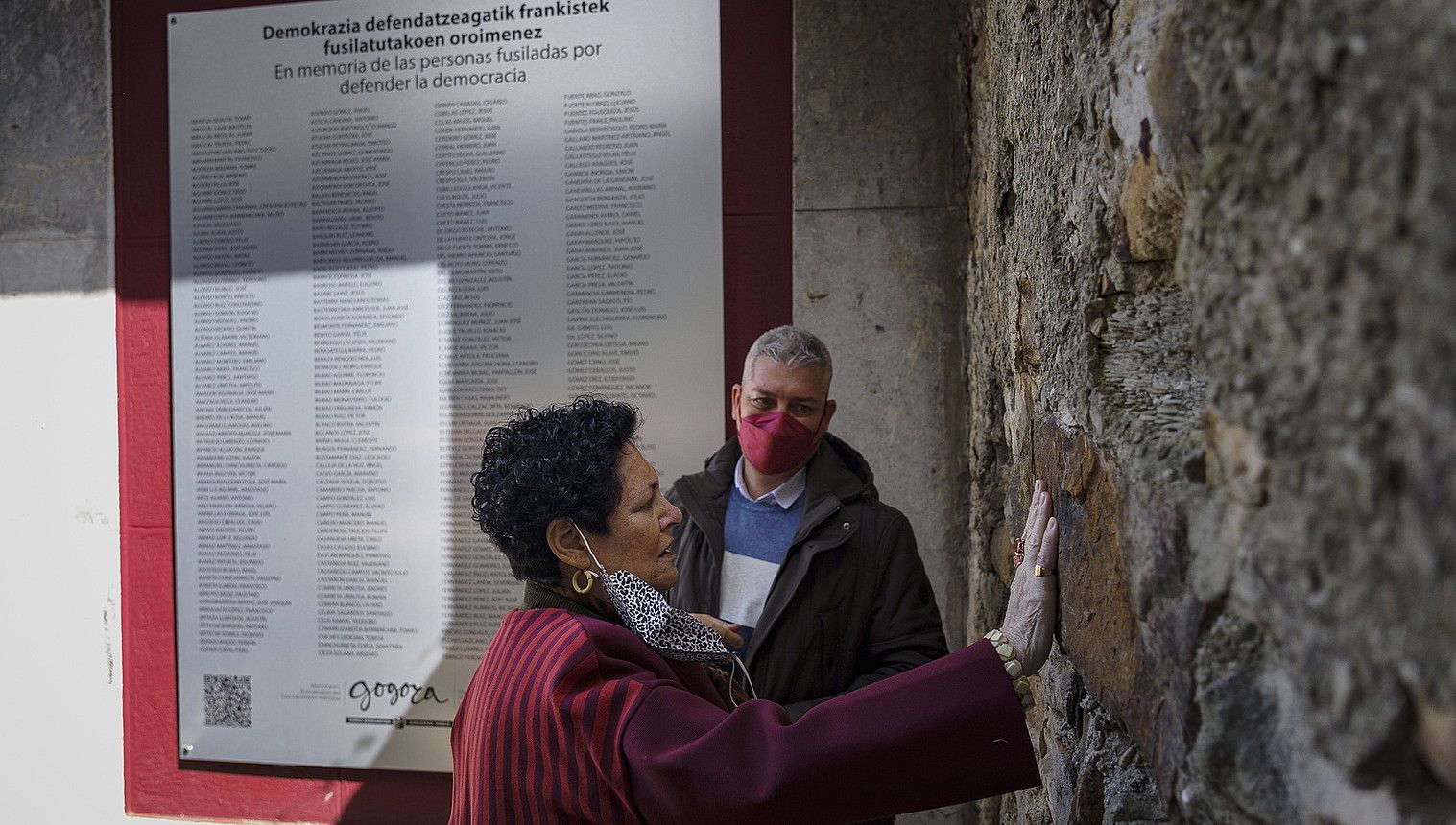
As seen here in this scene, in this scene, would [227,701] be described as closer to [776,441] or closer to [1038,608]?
[776,441]

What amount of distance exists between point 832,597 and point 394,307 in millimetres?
1961

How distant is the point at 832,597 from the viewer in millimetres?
2467

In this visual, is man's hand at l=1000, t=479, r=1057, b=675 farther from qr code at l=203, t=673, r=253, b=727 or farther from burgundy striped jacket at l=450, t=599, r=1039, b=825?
qr code at l=203, t=673, r=253, b=727

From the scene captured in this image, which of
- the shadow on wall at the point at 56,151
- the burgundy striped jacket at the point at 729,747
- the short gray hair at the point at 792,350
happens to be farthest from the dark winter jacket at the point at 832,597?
the shadow on wall at the point at 56,151

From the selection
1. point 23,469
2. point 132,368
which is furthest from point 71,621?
point 132,368

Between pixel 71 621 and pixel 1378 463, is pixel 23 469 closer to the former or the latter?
pixel 71 621

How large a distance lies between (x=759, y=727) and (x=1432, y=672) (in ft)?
3.18

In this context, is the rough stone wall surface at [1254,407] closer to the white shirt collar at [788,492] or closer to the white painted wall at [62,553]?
the white shirt collar at [788,492]

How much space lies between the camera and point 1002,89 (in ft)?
7.63

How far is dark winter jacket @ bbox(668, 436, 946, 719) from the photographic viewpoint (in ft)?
7.99

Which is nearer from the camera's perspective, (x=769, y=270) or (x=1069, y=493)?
(x=1069, y=493)

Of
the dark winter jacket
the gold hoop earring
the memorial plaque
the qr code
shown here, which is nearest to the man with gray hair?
the dark winter jacket

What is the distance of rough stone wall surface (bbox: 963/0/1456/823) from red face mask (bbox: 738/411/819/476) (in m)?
Result: 0.93

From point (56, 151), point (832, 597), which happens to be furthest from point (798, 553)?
point (56, 151)
